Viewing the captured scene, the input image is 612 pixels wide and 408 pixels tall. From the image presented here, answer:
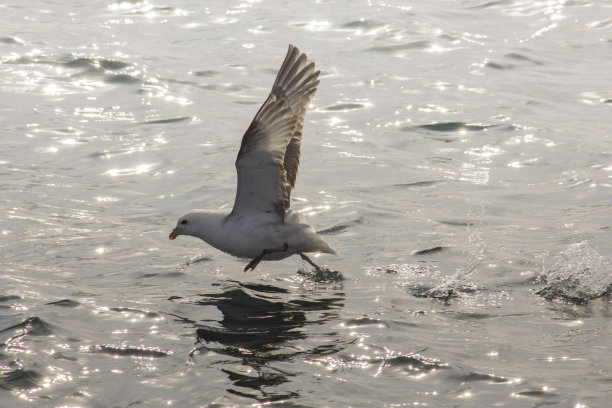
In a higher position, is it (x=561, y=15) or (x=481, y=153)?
(x=561, y=15)

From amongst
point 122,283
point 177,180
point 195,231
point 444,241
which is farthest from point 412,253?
point 177,180

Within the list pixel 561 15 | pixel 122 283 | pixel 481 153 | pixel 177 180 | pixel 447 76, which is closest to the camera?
pixel 122 283

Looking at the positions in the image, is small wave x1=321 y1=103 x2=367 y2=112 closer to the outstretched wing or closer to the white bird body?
the outstretched wing

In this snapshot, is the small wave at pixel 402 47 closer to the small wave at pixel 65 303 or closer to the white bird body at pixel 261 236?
the white bird body at pixel 261 236

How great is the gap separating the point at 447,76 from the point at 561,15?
18.4ft

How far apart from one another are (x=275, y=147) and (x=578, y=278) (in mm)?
3000

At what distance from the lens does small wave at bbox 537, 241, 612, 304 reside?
7.40 metres

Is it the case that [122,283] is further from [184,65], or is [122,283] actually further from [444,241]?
[184,65]

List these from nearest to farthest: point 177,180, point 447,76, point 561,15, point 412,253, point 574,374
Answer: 1. point 574,374
2. point 412,253
3. point 177,180
4. point 447,76
5. point 561,15

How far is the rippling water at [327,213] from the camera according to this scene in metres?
6.02

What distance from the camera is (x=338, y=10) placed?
67.2ft

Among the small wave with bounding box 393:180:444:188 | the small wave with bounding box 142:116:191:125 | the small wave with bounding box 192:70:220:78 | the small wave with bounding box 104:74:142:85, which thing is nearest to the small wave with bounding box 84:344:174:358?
the small wave with bounding box 393:180:444:188

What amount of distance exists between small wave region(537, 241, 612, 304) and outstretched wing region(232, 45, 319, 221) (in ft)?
8.46

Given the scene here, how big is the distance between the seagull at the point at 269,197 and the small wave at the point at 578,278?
206cm
